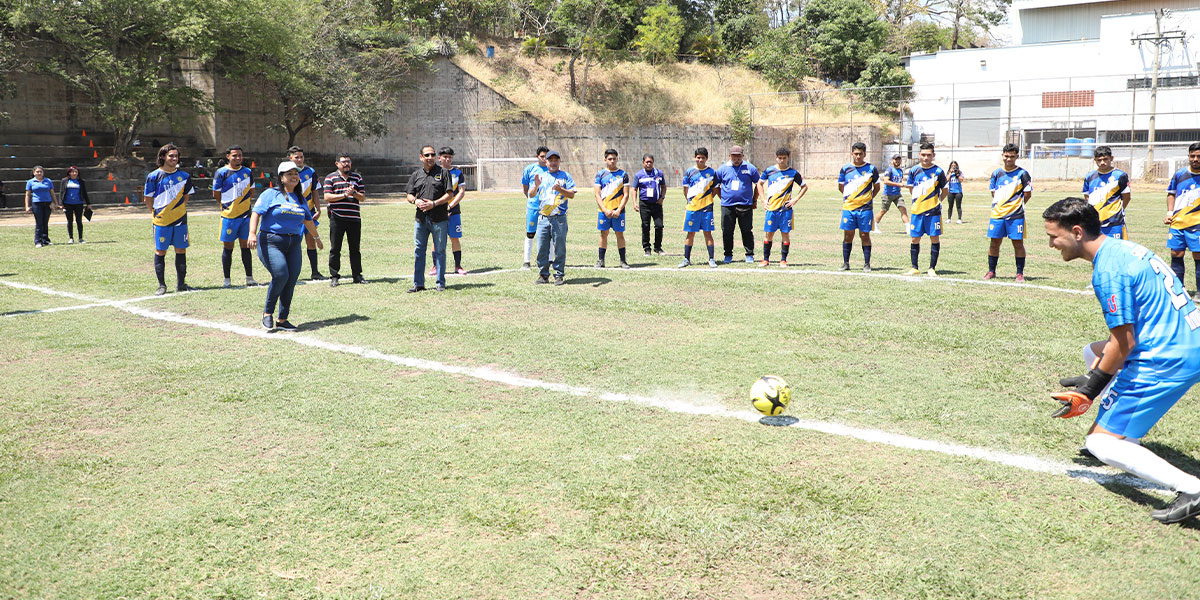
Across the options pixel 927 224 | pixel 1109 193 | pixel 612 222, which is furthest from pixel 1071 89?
pixel 612 222

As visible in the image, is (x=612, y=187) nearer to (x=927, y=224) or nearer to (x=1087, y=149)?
(x=927, y=224)

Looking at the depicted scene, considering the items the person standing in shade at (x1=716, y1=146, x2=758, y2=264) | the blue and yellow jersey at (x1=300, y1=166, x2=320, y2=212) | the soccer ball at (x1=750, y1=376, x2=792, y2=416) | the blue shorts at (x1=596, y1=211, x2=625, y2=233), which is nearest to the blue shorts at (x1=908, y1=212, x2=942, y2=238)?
the person standing in shade at (x1=716, y1=146, x2=758, y2=264)

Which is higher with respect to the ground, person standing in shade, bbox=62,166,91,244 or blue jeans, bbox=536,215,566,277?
person standing in shade, bbox=62,166,91,244

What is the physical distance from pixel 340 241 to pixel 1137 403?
10986 millimetres

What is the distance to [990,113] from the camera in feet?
172

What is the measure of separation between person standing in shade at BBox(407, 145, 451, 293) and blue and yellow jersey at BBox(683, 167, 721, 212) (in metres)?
4.81

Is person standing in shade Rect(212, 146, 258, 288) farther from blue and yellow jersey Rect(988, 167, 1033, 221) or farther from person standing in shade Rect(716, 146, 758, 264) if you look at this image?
blue and yellow jersey Rect(988, 167, 1033, 221)

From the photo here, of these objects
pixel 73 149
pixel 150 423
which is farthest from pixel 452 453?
pixel 73 149

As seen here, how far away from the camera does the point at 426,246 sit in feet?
38.9

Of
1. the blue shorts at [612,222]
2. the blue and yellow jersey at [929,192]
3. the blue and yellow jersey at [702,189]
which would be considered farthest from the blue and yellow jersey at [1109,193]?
the blue shorts at [612,222]

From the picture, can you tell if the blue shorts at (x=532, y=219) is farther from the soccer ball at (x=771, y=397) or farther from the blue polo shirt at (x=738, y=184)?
the soccer ball at (x=771, y=397)

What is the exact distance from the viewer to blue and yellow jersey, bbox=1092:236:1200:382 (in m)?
4.29

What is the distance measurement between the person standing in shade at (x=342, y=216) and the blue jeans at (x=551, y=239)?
288 centimetres

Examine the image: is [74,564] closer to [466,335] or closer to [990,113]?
[466,335]
